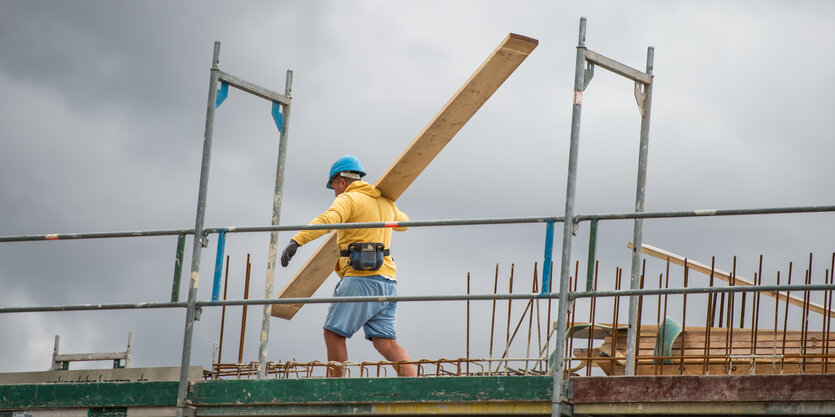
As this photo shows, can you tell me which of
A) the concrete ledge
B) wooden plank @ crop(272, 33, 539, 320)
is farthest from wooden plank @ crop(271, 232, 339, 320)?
the concrete ledge

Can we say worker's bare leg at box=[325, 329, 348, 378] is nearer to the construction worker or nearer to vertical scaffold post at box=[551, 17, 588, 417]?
the construction worker

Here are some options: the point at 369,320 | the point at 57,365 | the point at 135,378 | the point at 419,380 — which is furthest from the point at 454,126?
the point at 57,365

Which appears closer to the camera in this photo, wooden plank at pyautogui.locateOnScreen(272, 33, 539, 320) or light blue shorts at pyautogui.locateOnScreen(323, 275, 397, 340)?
wooden plank at pyautogui.locateOnScreen(272, 33, 539, 320)

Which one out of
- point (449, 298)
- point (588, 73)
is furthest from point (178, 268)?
point (588, 73)

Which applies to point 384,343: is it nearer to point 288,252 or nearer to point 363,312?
point 363,312

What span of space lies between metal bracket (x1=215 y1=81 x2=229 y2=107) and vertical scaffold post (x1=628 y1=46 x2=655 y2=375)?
337 cm

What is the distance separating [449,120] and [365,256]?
1.37 m

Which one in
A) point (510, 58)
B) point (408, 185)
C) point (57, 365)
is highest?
point (510, 58)

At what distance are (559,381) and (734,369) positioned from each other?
3416mm

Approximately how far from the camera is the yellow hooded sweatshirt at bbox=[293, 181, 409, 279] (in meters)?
10.4

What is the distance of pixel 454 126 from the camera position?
10.4 m

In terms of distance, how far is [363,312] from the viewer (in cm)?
1037

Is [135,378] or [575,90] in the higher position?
[575,90]

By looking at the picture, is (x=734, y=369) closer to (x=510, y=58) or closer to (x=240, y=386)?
(x=510, y=58)
